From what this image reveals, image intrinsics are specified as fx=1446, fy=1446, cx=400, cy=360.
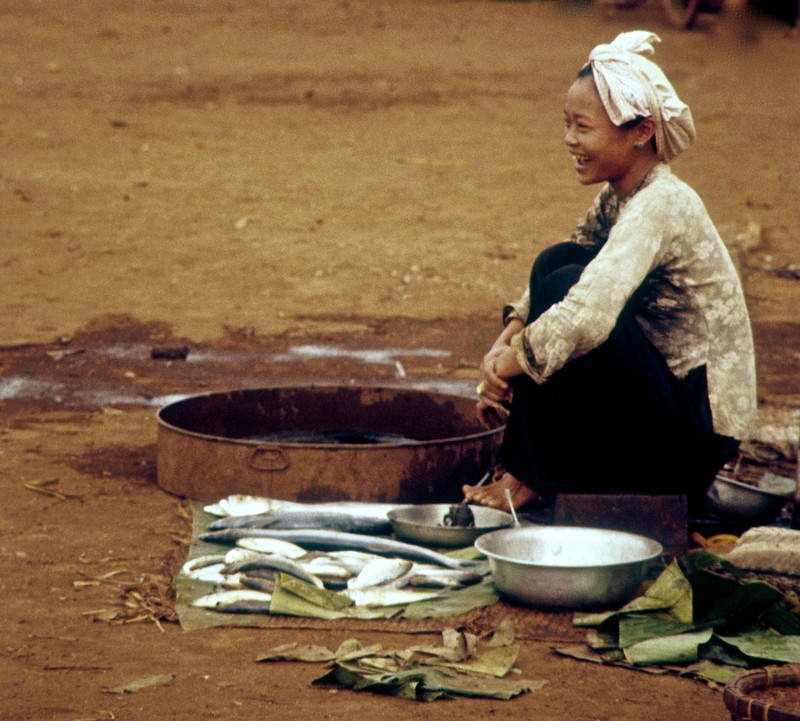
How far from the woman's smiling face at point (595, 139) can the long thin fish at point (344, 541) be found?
1.11 meters

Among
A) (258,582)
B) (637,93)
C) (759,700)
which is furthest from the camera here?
(637,93)

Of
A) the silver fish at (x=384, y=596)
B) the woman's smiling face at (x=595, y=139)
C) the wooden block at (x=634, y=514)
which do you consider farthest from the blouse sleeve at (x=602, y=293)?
the silver fish at (x=384, y=596)

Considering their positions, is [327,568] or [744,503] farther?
[744,503]

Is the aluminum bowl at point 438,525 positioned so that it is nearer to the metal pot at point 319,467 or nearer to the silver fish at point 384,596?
the metal pot at point 319,467

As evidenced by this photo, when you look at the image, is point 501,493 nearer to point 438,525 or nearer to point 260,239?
point 438,525

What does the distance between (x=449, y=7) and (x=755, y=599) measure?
1549cm

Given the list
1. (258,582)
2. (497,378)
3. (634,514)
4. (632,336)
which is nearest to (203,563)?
(258,582)

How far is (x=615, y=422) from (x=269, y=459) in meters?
1.10

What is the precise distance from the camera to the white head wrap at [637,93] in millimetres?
3881

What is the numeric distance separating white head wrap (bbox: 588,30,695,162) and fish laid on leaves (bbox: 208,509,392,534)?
4.38 ft

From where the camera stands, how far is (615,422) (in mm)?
4098

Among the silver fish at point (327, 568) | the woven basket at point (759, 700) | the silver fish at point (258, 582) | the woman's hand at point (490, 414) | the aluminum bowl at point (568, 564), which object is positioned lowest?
the silver fish at point (258, 582)

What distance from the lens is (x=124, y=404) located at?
20.3 feet

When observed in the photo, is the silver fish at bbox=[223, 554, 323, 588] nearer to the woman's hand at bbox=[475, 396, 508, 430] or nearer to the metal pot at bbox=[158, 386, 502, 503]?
the metal pot at bbox=[158, 386, 502, 503]
